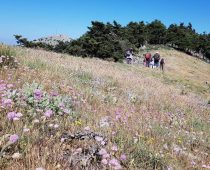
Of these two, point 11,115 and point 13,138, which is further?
point 11,115

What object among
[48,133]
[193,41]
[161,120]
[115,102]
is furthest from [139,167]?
[193,41]

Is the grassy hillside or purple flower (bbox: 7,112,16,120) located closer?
the grassy hillside

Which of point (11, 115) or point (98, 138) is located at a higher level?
point (11, 115)

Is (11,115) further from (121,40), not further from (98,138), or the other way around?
(121,40)

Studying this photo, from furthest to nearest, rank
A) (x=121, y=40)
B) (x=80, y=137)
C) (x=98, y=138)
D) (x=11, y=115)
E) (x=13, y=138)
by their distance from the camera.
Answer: (x=121, y=40) → (x=80, y=137) → (x=98, y=138) → (x=11, y=115) → (x=13, y=138)

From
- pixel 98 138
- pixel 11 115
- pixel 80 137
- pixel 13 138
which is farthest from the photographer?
pixel 80 137

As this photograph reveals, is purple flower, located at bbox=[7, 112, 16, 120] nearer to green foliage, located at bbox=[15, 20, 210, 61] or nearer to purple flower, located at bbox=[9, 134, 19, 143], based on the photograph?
purple flower, located at bbox=[9, 134, 19, 143]

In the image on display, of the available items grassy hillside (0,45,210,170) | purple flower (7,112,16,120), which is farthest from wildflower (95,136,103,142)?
purple flower (7,112,16,120)

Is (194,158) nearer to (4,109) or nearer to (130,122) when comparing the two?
(130,122)

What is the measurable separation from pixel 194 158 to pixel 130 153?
1275 mm

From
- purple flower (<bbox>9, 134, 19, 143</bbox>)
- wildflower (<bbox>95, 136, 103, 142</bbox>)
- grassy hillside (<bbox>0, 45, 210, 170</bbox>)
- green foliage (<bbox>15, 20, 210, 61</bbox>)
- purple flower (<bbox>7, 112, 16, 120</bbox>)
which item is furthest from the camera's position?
green foliage (<bbox>15, 20, 210, 61</bbox>)

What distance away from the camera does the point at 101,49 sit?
42.4m

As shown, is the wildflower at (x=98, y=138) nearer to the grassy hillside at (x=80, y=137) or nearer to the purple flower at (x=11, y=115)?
the grassy hillside at (x=80, y=137)

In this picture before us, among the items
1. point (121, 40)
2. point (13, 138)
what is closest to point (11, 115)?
point (13, 138)
